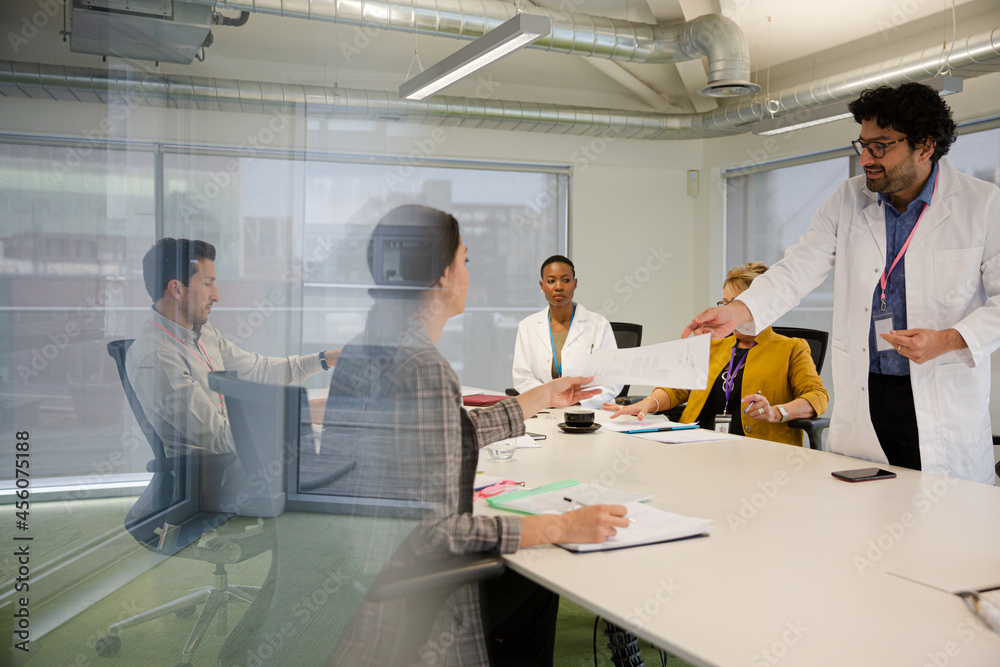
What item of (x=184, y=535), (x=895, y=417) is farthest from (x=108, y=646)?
(x=895, y=417)

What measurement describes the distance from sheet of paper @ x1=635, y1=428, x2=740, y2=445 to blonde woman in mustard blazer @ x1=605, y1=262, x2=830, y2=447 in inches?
12.2

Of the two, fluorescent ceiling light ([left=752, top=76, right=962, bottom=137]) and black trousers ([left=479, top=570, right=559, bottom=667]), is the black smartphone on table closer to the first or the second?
black trousers ([left=479, top=570, right=559, bottom=667])

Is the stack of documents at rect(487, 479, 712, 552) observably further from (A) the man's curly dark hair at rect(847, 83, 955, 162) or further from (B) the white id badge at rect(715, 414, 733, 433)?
(A) the man's curly dark hair at rect(847, 83, 955, 162)

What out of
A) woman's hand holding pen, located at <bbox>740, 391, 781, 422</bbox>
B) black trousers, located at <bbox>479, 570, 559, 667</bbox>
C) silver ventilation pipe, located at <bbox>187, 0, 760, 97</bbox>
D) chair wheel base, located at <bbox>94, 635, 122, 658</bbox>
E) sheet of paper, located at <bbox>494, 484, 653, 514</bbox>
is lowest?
chair wheel base, located at <bbox>94, 635, 122, 658</bbox>

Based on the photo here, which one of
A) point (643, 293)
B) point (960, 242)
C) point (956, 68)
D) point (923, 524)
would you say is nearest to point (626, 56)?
point (956, 68)

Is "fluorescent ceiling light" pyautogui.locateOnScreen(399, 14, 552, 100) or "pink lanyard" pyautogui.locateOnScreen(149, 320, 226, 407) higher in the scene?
"fluorescent ceiling light" pyautogui.locateOnScreen(399, 14, 552, 100)

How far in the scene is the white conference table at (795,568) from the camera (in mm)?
1030

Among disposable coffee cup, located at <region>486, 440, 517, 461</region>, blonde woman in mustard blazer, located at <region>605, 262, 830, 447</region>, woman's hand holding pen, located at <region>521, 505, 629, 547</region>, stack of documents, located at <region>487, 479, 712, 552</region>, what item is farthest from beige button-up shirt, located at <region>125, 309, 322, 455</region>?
blonde woman in mustard blazer, located at <region>605, 262, 830, 447</region>

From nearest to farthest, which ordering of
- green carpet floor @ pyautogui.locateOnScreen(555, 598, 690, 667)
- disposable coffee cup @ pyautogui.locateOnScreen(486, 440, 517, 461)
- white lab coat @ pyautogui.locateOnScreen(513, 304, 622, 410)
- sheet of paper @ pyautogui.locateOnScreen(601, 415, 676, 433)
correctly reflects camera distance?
disposable coffee cup @ pyautogui.locateOnScreen(486, 440, 517, 461), green carpet floor @ pyautogui.locateOnScreen(555, 598, 690, 667), sheet of paper @ pyautogui.locateOnScreen(601, 415, 676, 433), white lab coat @ pyautogui.locateOnScreen(513, 304, 622, 410)

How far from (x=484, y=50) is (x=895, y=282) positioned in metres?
2.09

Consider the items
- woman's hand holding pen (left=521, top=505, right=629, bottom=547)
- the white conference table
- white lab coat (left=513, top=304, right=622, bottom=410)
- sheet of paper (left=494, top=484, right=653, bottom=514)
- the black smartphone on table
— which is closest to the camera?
the white conference table

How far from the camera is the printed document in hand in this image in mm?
1821

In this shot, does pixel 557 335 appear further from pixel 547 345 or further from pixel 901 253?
pixel 901 253

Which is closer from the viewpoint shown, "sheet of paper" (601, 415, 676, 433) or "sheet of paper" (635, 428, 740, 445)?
"sheet of paper" (635, 428, 740, 445)
